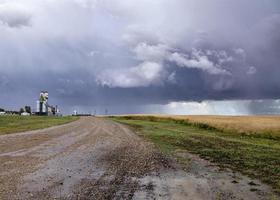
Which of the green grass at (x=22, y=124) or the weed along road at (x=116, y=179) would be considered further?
the green grass at (x=22, y=124)

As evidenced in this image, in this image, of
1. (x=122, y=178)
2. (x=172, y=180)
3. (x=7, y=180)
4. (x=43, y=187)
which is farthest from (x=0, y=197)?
(x=172, y=180)

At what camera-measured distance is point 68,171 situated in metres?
19.7

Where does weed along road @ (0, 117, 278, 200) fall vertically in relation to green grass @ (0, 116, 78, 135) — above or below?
below

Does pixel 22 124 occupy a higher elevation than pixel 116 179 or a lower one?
higher

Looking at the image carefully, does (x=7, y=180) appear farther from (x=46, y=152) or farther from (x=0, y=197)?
(x=46, y=152)

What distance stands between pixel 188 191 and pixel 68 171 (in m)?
6.31

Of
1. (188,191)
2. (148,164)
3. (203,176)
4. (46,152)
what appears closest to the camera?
(188,191)

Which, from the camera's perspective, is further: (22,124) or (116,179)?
(22,124)

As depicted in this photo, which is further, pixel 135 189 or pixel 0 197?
pixel 135 189

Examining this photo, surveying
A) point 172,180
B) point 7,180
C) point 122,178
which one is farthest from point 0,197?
point 172,180

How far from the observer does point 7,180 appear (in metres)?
17.0

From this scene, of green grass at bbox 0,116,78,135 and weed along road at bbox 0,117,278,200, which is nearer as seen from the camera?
weed along road at bbox 0,117,278,200

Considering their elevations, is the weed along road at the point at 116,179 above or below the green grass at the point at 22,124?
below

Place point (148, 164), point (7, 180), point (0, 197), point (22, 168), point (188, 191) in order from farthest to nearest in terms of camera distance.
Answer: point (148, 164), point (22, 168), point (7, 180), point (188, 191), point (0, 197)
